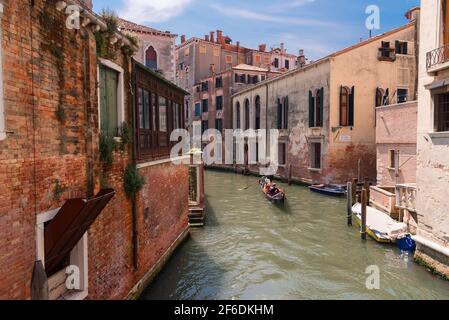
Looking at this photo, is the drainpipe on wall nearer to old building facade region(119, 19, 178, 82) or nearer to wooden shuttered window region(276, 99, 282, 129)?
old building facade region(119, 19, 178, 82)

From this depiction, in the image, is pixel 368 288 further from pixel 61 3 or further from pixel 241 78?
pixel 241 78

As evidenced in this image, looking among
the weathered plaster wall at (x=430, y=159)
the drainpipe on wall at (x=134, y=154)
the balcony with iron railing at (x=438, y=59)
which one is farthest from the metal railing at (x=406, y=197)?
the drainpipe on wall at (x=134, y=154)

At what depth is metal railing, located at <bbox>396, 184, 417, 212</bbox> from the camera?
9.94 m

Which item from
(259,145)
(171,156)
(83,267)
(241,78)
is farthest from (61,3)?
(241,78)

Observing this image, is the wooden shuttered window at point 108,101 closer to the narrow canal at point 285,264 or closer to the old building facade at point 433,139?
the narrow canal at point 285,264

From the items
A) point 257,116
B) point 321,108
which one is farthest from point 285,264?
point 257,116

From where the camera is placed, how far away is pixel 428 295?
25.0 ft

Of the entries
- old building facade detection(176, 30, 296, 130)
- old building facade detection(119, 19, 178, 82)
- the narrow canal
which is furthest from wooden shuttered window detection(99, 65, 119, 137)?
old building facade detection(176, 30, 296, 130)

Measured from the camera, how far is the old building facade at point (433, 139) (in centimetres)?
793

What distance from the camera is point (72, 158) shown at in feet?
15.4

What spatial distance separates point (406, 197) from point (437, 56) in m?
4.19

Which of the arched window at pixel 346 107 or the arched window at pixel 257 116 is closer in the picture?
the arched window at pixel 346 107

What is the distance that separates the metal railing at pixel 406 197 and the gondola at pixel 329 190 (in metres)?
8.05

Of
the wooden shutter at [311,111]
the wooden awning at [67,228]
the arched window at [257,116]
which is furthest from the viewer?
the arched window at [257,116]
